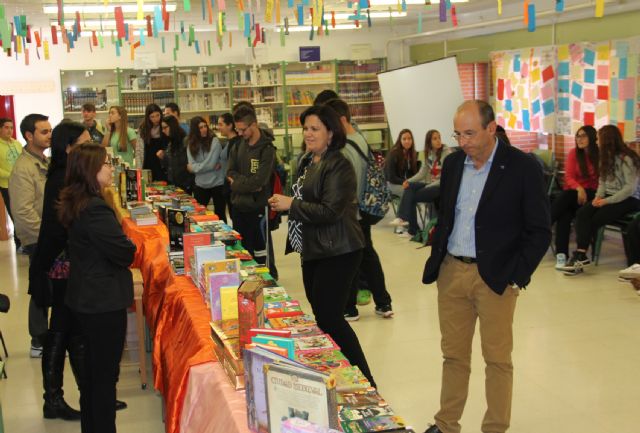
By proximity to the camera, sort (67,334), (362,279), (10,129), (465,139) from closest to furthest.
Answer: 1. (465,139)
2. (67,334)
3. (362,279)
4. (10,129)

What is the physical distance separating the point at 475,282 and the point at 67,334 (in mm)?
2223

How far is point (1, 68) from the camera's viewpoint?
12992 mm

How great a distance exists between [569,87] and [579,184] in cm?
234

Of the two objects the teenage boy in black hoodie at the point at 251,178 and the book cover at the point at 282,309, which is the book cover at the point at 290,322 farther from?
the teenage boy in black hoodie at the point at 251,178

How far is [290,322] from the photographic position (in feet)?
11.5

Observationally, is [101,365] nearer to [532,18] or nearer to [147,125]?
[532,18]

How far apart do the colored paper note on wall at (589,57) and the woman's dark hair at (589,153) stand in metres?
1.75

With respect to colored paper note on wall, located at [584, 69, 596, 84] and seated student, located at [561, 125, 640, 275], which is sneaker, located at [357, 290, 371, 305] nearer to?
seated student, located at [561, 125, 640, 275]

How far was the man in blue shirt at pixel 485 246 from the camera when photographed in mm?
3391

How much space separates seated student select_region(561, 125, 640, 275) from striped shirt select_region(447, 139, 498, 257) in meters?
4.40

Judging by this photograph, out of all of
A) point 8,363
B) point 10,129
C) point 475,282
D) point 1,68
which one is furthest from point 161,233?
point 1,68

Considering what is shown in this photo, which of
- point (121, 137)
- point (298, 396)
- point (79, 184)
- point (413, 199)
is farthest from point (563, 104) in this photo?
point (298, 396)

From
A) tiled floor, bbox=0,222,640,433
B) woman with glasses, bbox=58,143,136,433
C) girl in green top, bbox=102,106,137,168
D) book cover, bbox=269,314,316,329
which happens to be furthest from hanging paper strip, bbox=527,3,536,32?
girl in green top, bbox=102,106,137,168

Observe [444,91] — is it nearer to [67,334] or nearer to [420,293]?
[420,293]
